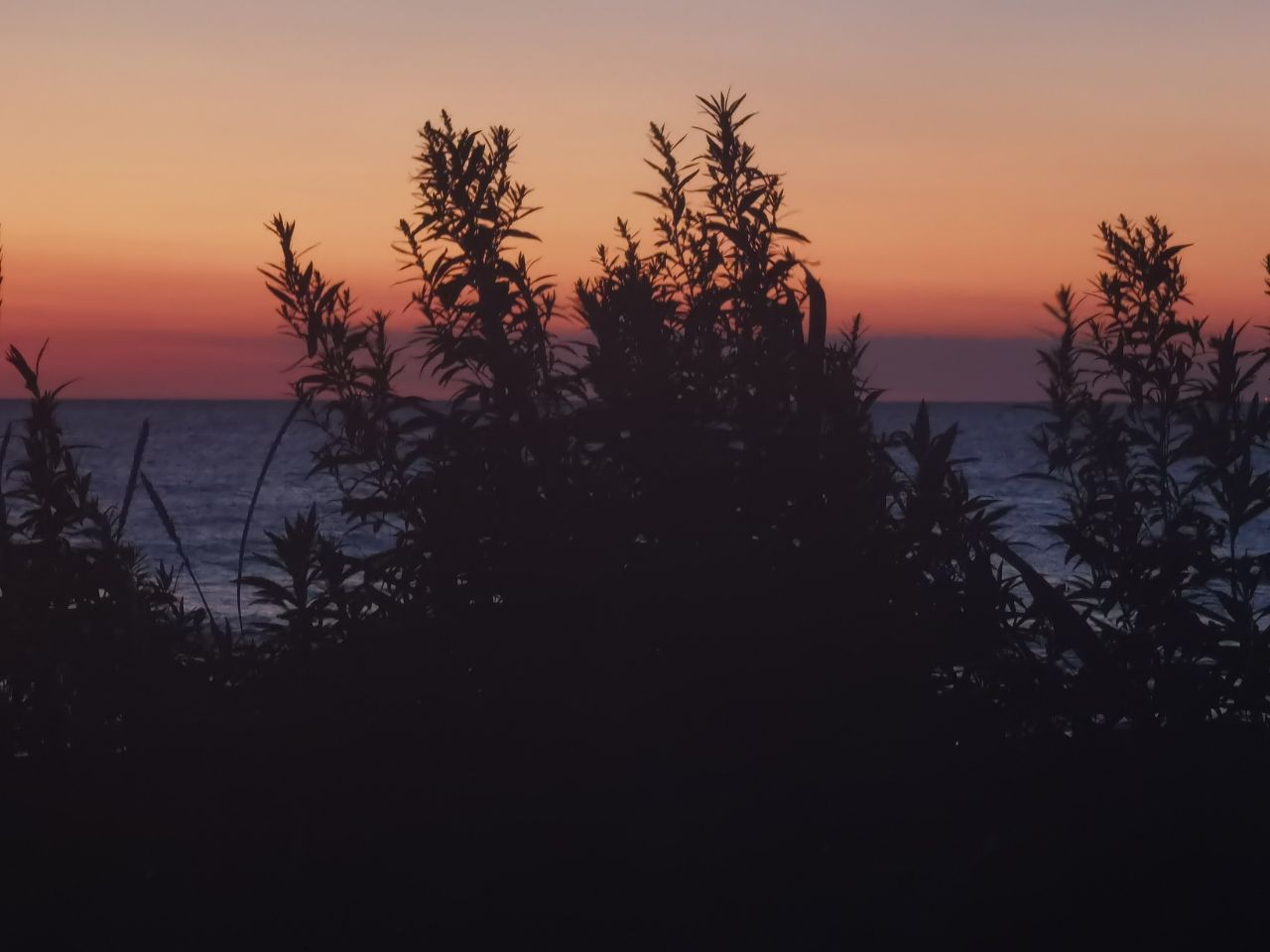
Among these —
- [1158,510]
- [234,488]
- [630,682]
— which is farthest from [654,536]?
[234,488]

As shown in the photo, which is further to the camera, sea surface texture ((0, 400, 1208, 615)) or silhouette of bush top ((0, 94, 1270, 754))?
sea surface texture ((0, 400, 1208, 615))

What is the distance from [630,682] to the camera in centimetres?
464

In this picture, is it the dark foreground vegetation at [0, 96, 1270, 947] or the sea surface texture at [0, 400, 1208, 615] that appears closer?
the dark foreground vegetation at [0, 96, 1270, 947]

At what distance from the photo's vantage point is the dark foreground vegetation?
4.39m

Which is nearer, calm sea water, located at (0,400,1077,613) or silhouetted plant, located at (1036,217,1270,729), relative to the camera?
silhouetted plant, located at (1036,217,1270,729)

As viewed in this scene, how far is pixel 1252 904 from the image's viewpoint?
4348mm

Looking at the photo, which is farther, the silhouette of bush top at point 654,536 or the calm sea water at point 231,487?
the calm sea water at point 231,487

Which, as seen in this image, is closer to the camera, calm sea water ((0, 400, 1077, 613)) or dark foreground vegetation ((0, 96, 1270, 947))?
dark foreground vegetation ((0, 96, 1270, 947))

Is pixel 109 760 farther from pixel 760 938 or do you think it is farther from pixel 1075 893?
pixel 1075 893

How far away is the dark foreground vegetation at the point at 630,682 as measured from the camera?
4391mm

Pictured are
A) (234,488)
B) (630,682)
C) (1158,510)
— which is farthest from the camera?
(234,488)

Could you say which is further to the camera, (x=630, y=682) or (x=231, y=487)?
(x=231, y=487)

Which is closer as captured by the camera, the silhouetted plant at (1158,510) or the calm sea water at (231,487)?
the silhouetted plant at (1158,510)

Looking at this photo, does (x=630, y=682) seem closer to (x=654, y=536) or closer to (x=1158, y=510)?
(x=654, y=536)
